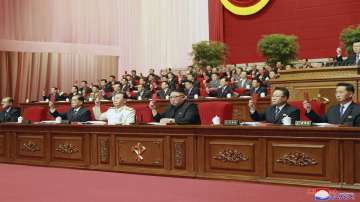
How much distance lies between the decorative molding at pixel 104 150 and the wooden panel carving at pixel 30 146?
108cm

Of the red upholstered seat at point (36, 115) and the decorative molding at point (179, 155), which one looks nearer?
the decorative molding at point (179, 155)

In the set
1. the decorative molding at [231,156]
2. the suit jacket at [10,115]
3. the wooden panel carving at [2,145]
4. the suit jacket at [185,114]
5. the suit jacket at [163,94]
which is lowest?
the wooden panel carving at [2,145]

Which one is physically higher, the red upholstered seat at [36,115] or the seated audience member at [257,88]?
the seated audience member at [257,88]

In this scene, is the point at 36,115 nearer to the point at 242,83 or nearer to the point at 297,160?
the point at 242,83

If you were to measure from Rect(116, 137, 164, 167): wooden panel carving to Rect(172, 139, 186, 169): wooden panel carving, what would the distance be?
16 cm

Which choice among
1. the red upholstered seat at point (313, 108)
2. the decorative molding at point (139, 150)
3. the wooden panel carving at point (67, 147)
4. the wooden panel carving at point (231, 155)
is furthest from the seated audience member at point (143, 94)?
the wooden panel carving at point (231, 155)

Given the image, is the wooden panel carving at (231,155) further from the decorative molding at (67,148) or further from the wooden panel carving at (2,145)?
the wooden panel carving at (2,145)

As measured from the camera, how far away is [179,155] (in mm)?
5598

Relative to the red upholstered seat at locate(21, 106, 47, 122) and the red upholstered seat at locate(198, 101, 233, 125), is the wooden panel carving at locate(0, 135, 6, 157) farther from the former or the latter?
the red upholstered seat at locate(198, 101, 233, 125)

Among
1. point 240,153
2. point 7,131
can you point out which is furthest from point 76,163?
point 240,153

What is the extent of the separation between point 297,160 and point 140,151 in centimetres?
192

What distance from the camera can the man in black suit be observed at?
208 inches

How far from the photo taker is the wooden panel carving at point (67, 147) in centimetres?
649

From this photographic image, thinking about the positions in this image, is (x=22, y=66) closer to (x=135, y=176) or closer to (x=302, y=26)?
(x=302, y=26)
